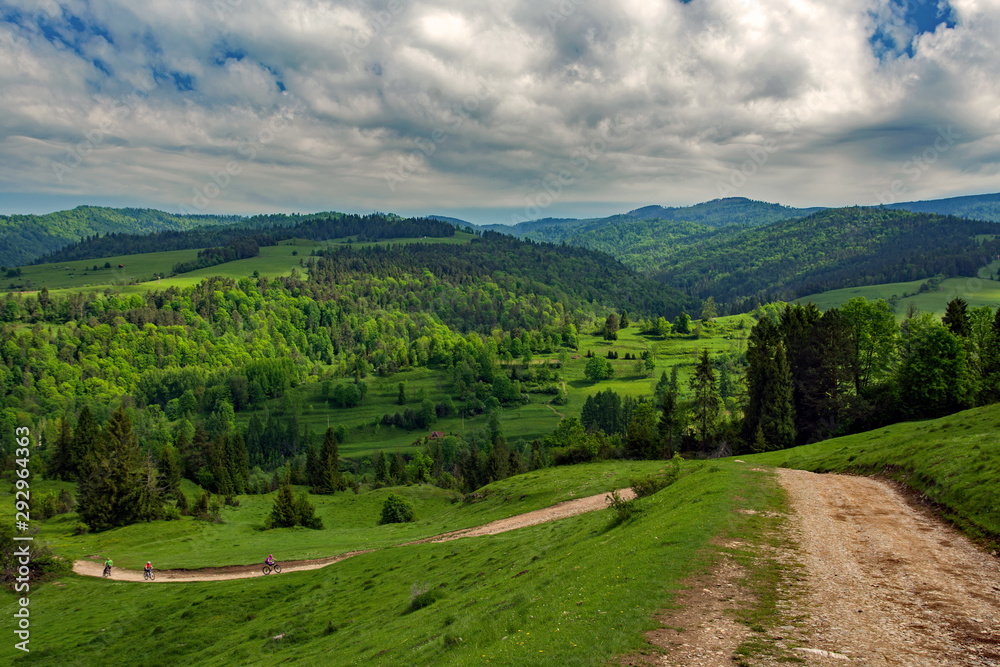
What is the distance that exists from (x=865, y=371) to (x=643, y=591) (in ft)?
237

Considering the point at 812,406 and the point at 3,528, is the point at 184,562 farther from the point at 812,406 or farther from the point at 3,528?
the point at 812,406

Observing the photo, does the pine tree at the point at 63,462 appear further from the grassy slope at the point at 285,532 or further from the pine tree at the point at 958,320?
the pine tree at the point at 958,320

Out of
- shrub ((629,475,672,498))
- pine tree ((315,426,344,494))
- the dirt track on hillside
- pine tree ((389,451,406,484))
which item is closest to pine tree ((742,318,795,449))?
shrub ((629,475,672,498))

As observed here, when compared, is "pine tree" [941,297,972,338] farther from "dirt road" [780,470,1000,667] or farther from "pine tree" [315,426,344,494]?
"pine tree" [315,426,344,494]

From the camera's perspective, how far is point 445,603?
Answer: 84.5 ft

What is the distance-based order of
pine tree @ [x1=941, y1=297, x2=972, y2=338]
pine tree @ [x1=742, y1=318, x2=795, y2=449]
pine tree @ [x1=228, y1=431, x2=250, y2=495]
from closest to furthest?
1. pine tree @ [x1=941, y1=297, x2=972, y2=338]
2. pine tree @ [x1=742, y1=318, x2=795, y2=449]
3. pine tree @ [x1=228, y1=431, x2=250, y2=495]

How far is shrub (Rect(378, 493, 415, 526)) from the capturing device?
87938mm

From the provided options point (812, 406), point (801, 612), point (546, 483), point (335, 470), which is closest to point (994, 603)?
point (801, 612)

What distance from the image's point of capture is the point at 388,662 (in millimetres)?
17875

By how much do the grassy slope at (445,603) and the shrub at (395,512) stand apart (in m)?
41.5

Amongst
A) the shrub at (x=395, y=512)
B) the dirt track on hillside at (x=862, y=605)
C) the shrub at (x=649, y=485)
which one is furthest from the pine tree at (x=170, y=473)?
the dirt track on hillside at (x=862, y=605)

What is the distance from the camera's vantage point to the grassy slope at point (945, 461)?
79.2ft

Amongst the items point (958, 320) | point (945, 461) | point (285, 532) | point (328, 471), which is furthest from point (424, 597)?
point (328, 471)

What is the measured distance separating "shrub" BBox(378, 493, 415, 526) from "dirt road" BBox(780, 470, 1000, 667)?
70791mm
